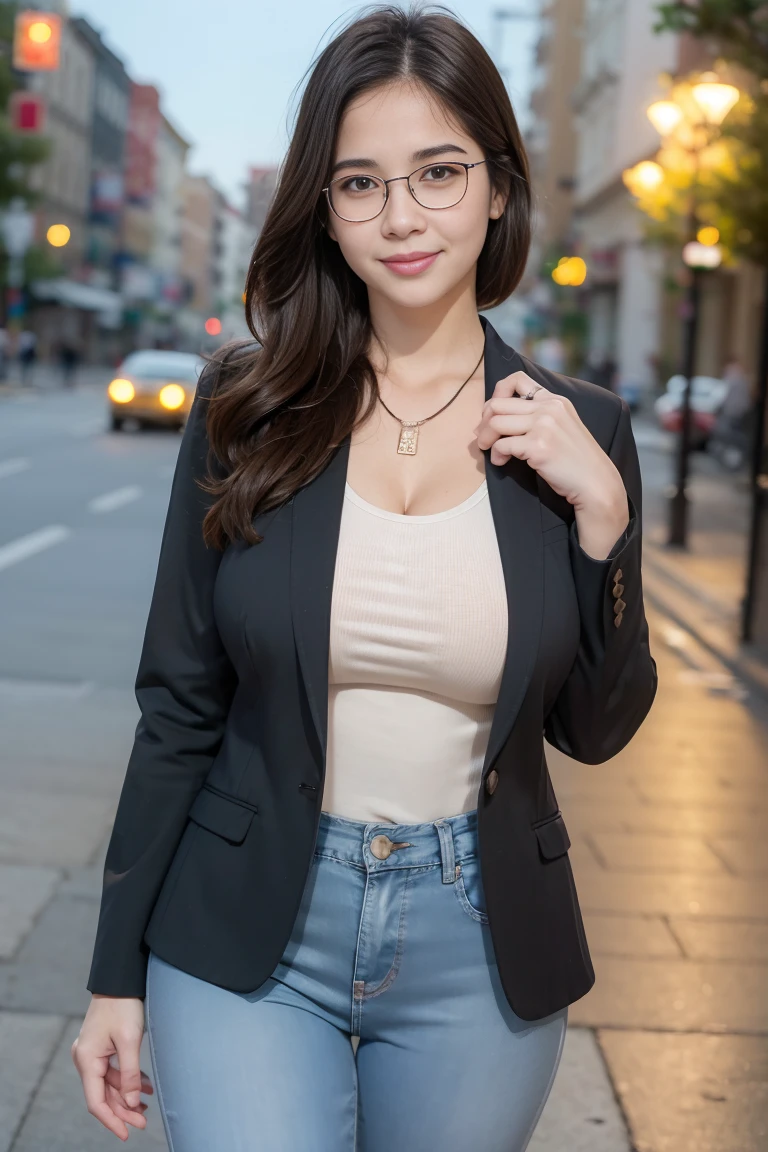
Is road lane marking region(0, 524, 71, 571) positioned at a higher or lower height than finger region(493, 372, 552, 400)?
lower

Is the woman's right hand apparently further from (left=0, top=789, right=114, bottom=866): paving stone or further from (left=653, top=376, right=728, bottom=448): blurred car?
(left=653, top=376, right=728, bottom=448): blurred car

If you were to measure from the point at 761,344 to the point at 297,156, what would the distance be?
873cm

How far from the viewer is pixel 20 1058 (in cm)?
372

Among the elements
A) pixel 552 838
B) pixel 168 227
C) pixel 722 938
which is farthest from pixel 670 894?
pixel 168 227

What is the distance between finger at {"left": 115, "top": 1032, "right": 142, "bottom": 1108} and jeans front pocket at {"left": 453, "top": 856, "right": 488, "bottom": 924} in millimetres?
457

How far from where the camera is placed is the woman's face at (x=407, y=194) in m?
2.03

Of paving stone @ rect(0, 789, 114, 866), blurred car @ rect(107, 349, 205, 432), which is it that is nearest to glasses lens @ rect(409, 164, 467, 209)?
paving stone @ rect(0, 789, 114, 866)

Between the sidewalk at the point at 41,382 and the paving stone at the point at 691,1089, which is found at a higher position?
the sidewalk at the point at 41,382

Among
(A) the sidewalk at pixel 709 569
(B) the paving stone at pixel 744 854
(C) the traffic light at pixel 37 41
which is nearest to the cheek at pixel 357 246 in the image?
(B) the paving stone at pixel 744 854

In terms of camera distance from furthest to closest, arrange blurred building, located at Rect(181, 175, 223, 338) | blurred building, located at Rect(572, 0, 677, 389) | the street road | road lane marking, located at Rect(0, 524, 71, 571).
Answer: blurred building, located at Rect(181, 175, 223, 338) → blurred building, located at Rect(572, 0, 677, 389) → road lane marking, located at Rect(0, 524, 71, 571) → the street road

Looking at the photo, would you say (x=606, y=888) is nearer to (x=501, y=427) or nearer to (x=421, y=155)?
(x=501, y=427)

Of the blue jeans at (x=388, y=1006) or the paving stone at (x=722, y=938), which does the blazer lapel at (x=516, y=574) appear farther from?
the paving stone at (x=722, y=938)

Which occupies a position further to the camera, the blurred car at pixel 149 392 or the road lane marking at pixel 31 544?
the blurred car at pixel 149 392

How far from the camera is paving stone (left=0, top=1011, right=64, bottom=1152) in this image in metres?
3.44
